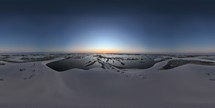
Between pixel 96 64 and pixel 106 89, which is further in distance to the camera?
pixel 96 64

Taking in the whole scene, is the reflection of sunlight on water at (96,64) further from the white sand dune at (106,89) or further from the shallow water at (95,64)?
the white sand dune at (106,89)

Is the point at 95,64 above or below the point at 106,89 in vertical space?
above

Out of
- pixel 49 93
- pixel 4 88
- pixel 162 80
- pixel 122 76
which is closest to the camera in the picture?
pixel 49 93

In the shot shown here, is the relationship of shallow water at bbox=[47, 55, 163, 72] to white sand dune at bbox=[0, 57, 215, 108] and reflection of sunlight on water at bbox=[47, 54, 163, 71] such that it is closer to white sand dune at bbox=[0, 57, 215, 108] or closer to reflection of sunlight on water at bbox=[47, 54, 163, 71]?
reflection of sunlight on water at bbox=[47, 54, 163, 71]

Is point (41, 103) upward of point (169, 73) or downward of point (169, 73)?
downward

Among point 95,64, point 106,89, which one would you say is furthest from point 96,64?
point 106,89

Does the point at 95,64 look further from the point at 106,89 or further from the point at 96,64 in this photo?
the point at 106,89

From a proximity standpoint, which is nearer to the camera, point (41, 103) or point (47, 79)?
point (41, 103)

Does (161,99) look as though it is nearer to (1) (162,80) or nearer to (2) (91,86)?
(1) (162,80)

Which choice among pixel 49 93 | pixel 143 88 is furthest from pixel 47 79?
pixel 143 88
